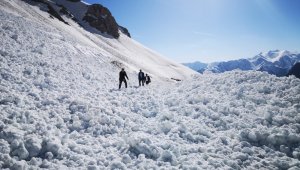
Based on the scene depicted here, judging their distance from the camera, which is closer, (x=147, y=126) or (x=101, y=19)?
(x=147, y=126)

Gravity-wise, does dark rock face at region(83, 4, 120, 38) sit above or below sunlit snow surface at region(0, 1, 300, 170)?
above

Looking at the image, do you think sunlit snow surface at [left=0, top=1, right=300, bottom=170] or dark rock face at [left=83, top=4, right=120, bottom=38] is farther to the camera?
dark rock face at [left=83, top=4, right=120, bottom=38]

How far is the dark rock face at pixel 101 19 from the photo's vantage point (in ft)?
237

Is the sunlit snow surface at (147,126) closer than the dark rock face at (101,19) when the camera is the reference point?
Yes

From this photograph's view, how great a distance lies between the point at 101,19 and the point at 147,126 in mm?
68606

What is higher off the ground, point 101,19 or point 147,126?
point 101,19

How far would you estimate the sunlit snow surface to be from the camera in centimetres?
790

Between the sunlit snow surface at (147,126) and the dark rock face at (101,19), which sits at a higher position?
the dark rock face at (101,19)

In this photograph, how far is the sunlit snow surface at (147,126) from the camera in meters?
7.90

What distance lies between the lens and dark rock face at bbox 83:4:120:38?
7231 cm

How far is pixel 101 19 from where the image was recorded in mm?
74562

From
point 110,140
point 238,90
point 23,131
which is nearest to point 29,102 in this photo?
point 23,131

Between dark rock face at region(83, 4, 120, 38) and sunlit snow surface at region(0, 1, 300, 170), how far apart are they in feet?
192

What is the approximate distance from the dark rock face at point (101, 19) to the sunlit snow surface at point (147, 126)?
58525 millimetres
